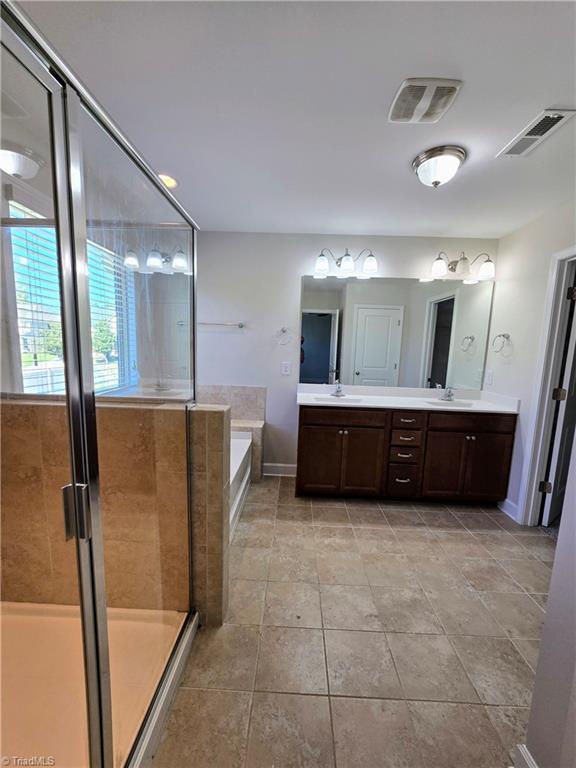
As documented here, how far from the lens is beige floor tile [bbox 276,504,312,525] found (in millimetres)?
2421

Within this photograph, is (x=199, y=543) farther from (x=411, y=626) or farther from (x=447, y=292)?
(x=447, y=292)

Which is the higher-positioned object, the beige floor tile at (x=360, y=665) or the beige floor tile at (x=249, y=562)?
the beige floor tile at (x=249, y=562)

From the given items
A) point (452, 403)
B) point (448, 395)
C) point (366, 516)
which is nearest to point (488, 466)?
point (452, 403)

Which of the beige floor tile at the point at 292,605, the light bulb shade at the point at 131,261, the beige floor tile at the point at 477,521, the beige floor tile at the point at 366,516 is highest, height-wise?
the light bulb shade at the point at 131,261

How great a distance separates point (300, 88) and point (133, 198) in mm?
896

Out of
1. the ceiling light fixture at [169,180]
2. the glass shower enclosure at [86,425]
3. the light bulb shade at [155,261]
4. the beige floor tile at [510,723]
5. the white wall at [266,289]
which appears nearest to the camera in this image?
the glass shower enclosure at [86,425]

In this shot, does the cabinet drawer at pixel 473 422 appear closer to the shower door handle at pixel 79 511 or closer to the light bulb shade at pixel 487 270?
the light bulb shade at pixel 487 270

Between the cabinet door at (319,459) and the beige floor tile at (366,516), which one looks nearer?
the beige floor tile at (366,516)

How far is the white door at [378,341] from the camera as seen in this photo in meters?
3.02

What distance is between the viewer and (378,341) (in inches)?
119

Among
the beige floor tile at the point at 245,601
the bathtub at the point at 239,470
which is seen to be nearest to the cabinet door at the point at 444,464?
the bathtub at the point at 239,470

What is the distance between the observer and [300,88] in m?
1.27

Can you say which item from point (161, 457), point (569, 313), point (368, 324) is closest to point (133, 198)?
point (161, 457)

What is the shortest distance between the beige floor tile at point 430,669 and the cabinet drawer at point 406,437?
140 centimetres
